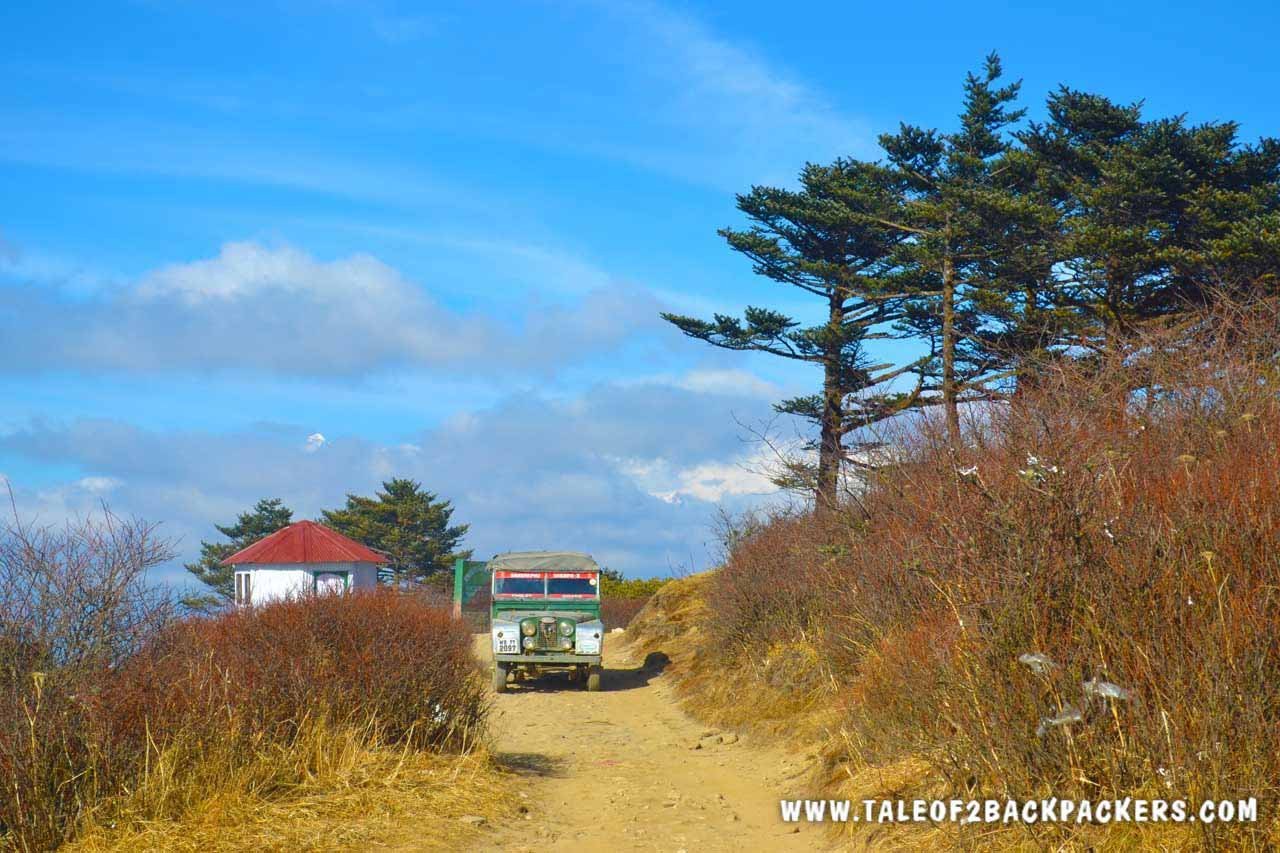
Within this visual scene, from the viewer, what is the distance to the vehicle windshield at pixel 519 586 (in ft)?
72.6

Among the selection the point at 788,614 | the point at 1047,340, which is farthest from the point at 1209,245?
the point at 788,614

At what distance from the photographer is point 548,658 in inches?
829

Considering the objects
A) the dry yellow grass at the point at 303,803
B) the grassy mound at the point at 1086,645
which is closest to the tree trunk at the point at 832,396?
the grassy mound at the point at 1086,645

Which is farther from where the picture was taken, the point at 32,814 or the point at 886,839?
the point at 886,839

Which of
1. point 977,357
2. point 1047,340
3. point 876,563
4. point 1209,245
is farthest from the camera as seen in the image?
point 977,357

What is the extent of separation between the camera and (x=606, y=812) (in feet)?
32.8

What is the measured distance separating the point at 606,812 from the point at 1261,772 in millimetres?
5630

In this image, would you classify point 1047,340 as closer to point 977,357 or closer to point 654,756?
point 977,357

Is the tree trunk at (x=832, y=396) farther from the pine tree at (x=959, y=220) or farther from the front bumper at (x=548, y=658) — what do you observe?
the front bumper at (x=548, y=658)

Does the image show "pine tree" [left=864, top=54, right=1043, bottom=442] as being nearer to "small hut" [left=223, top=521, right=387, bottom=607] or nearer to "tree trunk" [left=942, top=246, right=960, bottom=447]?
"tree trunk" [left=942, top=246, right=960, bottom=447]

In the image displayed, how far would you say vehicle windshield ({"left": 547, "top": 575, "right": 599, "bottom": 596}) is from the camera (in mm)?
22172

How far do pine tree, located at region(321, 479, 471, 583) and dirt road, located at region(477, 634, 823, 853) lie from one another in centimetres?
3893

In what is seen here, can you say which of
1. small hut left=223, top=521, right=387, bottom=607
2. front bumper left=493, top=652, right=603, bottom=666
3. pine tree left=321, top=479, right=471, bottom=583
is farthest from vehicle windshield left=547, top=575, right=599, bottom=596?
pine tree left=321, top=479, right=471, bottom=583

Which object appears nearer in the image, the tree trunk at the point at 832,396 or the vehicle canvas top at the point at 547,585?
the vehicle canvas top at the point at 547,585
